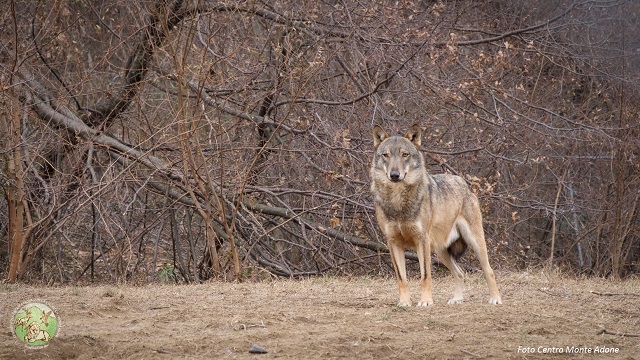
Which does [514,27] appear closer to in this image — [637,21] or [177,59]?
[637,21]

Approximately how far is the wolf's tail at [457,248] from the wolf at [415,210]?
0.13 metres

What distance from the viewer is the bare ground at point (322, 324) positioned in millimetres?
6727

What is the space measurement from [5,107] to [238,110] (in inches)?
162

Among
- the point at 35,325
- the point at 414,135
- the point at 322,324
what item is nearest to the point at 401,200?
the point at 414,135

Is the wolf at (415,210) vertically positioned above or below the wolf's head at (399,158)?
below

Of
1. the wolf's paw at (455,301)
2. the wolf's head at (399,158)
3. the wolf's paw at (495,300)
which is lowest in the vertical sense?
the wolf's paw at (495,300)

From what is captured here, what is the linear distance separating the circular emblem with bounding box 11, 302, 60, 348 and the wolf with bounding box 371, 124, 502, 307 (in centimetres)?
356

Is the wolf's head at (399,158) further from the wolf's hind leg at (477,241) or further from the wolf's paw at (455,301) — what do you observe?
the wolf's paw at (455,301)

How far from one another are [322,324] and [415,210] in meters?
2.06

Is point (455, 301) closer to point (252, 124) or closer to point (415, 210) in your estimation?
point (415, 210)

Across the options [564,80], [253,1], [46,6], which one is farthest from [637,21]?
[46,6]

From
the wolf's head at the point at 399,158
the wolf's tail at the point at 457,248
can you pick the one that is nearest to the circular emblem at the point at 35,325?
the wolf's head at the point at 399,158

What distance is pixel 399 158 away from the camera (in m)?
9.38

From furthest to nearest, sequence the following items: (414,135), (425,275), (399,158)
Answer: (414,135) < (399,158) < (425,275)
